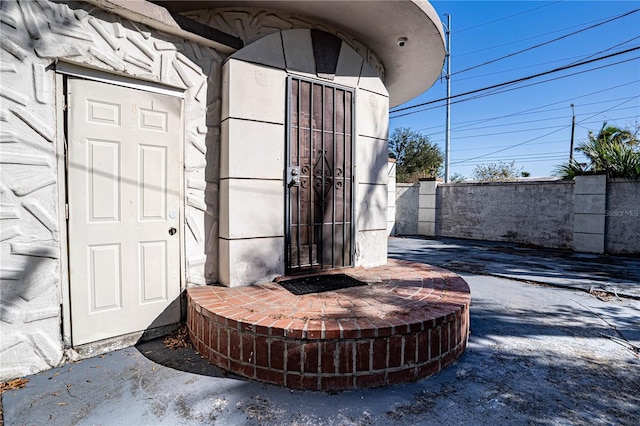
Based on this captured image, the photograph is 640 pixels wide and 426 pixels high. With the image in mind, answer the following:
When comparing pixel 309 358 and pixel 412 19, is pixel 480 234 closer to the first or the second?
pixel 412 19

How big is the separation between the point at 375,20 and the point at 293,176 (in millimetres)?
1817

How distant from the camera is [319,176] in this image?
325cm

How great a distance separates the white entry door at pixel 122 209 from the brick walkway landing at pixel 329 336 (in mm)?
423

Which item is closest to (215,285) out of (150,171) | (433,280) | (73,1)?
(150,171)

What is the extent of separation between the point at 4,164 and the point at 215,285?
169 centimetres

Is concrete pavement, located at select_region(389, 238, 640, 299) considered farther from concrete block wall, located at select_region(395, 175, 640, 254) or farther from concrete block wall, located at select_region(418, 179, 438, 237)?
concrete block wall, located at select_region(418, 179, 438, 237)

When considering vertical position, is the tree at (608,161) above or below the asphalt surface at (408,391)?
above

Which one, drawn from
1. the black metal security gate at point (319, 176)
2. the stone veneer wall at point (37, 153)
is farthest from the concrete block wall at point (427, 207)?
the stone veneer wall at point (37, 153)

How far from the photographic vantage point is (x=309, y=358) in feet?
6.33

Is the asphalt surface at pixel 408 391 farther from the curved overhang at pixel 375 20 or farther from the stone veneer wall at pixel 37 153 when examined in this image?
the curved overhang at pixel 375 20

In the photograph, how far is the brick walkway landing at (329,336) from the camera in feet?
6.33

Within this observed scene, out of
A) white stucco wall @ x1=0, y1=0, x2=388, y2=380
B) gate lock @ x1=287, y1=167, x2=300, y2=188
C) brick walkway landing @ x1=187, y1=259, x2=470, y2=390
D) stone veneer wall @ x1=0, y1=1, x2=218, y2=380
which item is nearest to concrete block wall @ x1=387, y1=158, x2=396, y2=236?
gate lock @ x1=287, y1=167, x2=300, y2=188

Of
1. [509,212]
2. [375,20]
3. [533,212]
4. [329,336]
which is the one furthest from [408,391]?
[509,212]

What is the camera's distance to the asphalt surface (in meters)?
1.69
